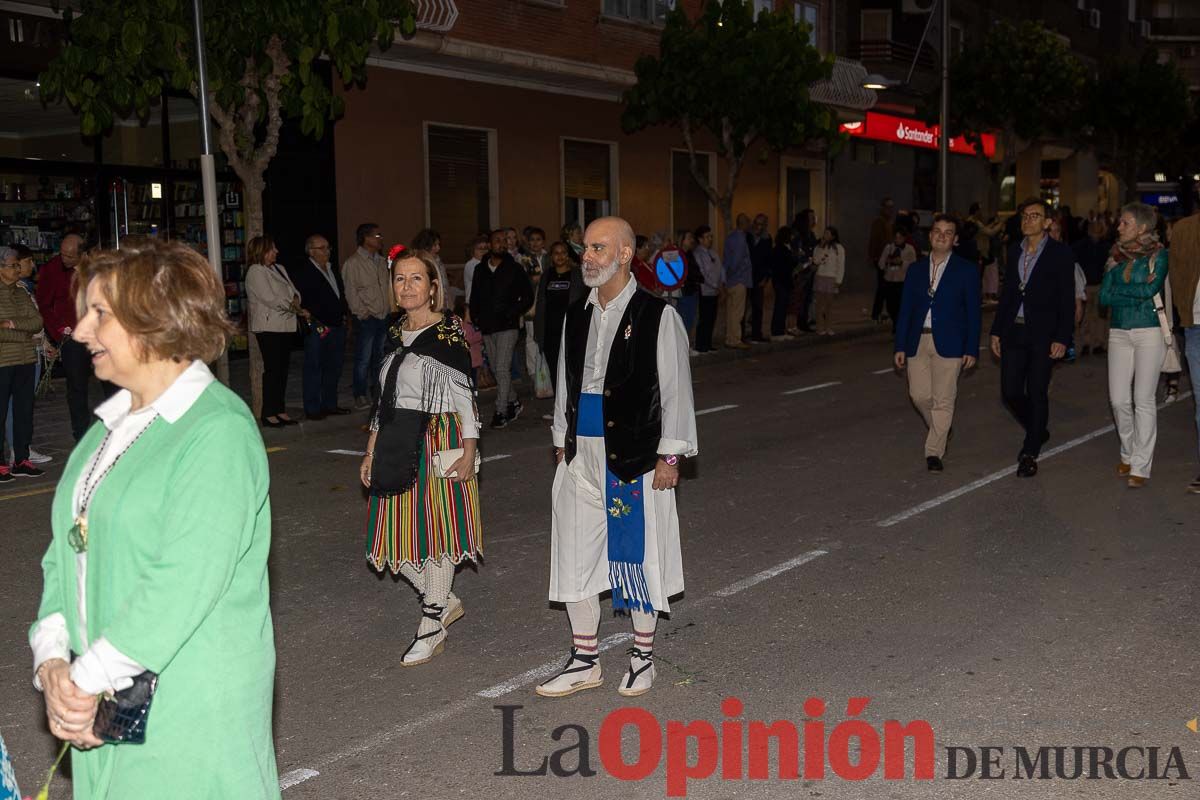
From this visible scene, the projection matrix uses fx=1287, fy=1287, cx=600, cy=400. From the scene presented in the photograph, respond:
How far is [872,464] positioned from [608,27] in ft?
47.9

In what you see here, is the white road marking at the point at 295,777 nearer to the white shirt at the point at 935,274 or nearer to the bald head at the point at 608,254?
the bald head at the point at 608,254

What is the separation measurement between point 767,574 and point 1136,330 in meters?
3.75

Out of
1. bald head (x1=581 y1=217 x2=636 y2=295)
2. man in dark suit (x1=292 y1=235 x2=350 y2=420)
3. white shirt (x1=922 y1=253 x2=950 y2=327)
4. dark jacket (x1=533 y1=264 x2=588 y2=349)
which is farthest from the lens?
man in dark suit (x1=292 y1=235 x2=350 y2=420)

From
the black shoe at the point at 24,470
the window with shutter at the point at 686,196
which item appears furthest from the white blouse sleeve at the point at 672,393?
the window with shutter at the point at 686,196

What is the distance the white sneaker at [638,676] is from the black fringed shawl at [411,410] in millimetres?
1239

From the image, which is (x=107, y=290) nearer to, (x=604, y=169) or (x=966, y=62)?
(x=604, y=169)

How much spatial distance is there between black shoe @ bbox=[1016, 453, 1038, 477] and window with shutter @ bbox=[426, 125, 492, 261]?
12.2 metres

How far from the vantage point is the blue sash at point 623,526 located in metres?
5.25

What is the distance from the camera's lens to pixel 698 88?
2114cm

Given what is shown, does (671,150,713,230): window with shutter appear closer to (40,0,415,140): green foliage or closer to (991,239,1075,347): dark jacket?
(40,0,415,140): green foliage

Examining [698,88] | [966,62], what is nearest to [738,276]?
[698,88]

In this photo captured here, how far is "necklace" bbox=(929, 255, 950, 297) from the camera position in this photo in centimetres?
966

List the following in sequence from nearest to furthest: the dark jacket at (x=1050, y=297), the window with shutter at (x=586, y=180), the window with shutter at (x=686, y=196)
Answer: the dark jacket at (x=1050, y=297), the window with shutter at (x=586, y=180), the window with shutter at (x=686, y=196)

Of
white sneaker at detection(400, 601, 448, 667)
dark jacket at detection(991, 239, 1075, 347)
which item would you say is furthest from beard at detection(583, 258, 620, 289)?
dark jacket at detection(991, 239, 1075, 347)
